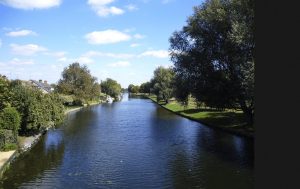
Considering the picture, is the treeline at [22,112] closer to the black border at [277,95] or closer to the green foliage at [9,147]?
the green foliage at [9,147]

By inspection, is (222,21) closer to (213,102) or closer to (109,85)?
(213,102)

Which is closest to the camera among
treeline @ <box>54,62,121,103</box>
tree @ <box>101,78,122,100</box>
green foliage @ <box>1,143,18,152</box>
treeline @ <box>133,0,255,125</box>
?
green foliage @ <box>1,143,18,152</box>

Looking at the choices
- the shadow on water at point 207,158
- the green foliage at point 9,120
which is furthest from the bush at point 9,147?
the shadow on water at point 207,158

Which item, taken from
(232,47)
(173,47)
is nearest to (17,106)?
(173,47)

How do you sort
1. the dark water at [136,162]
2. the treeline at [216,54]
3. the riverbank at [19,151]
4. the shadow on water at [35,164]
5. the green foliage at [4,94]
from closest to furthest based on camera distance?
1. the dark water at [136,162]
2. the shadow on water at [35,164]
3. the riverbank at [19,151]
4. the green foliage at [4,94]
5. the treeline at [216,54]

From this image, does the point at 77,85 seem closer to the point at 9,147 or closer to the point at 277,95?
the point at 9,147

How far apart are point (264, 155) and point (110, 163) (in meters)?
29.7

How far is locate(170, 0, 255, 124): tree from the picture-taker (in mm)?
41031

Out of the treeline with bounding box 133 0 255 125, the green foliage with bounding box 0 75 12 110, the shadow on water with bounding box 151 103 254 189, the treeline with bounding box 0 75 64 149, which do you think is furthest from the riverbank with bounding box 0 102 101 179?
the treeline with bounding box 133 0 255 125

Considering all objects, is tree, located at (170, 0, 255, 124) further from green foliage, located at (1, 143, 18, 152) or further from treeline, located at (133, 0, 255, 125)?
green foliage, located at (1, 143, 18, 152)

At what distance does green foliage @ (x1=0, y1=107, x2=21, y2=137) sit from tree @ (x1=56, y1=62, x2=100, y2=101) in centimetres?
7458

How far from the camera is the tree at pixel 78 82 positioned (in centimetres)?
11431

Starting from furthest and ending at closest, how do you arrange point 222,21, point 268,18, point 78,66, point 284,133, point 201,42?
point 78,66
point 201,42
point 222,21
point 268,18
point 284,133

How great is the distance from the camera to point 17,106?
42.0 m
